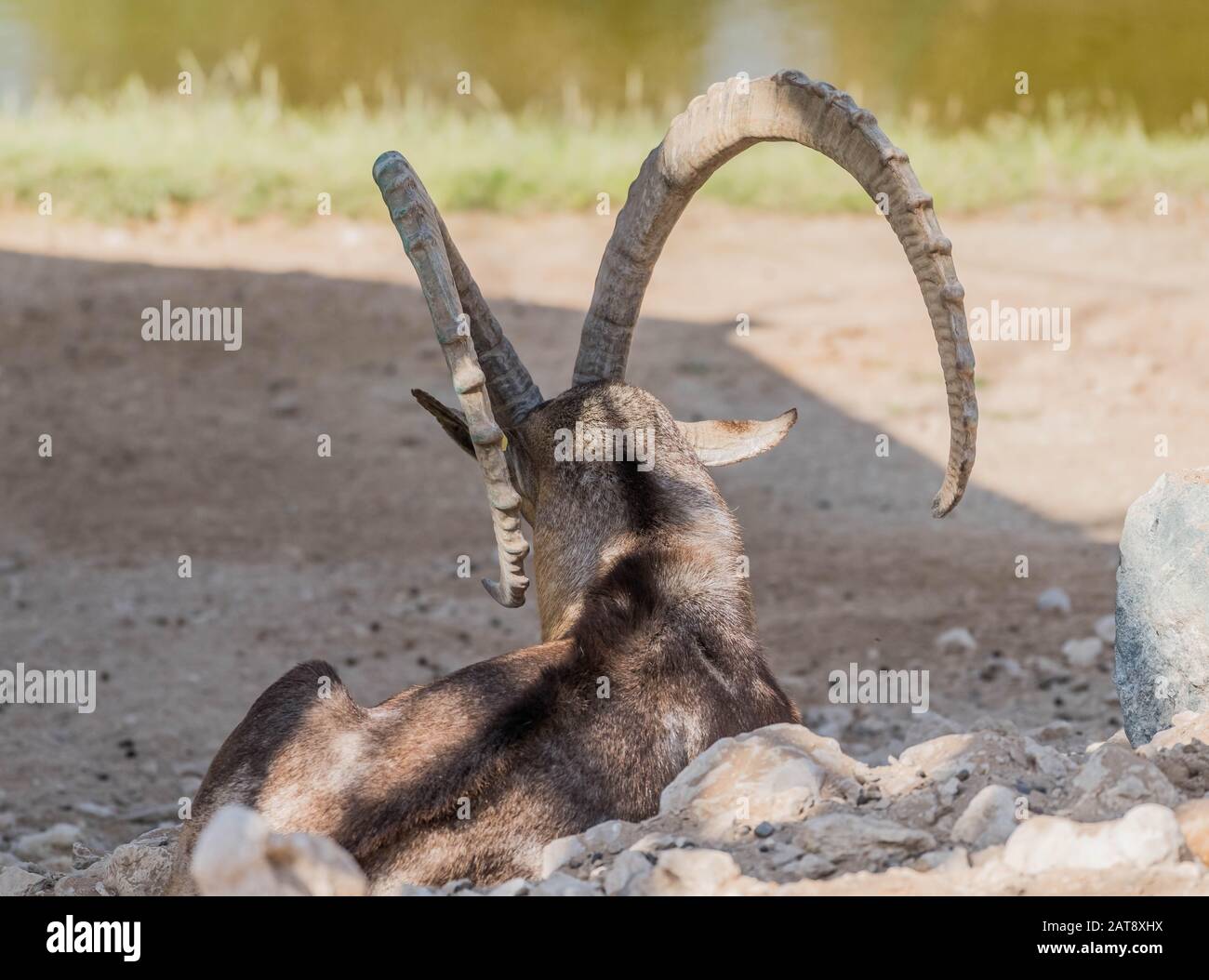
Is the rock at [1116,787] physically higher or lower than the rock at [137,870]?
higher

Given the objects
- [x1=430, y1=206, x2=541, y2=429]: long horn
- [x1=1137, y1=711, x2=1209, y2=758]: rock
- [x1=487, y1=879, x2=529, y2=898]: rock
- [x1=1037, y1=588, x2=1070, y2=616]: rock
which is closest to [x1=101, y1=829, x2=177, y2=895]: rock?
[x1=487, y1=879, x2=529, y2=898]: rock

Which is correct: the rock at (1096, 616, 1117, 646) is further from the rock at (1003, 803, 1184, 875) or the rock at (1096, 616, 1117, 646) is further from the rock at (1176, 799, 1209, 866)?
the rock at (1003, 803, 1184, 875)

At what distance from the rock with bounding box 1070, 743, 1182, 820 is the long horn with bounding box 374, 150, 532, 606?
1.95m

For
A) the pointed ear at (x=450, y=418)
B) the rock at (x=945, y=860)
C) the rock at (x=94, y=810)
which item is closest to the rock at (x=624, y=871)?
the rock at (x=945, y=860)

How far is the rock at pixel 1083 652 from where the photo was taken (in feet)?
25.1

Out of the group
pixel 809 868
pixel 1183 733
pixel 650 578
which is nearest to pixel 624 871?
pixel 809 868

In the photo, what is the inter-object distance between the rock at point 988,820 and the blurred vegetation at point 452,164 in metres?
11.4

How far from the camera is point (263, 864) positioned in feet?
10.1

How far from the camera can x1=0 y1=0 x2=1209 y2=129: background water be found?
989 inches

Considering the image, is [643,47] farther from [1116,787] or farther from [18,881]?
[1116,787]

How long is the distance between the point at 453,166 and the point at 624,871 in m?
12.8

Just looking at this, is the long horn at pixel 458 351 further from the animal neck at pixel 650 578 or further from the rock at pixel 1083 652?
the rock at pixel 1083 652
